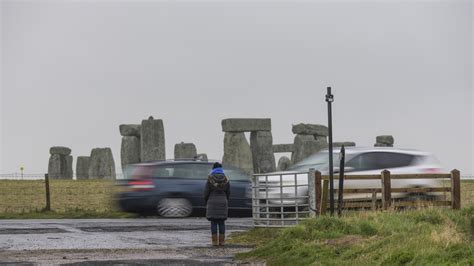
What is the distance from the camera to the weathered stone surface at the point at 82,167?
A: 176 feet

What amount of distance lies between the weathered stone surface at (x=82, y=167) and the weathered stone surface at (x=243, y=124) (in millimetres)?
12317

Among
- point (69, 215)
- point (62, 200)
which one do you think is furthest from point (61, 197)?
point (69, 215)

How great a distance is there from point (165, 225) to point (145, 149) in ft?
77.7

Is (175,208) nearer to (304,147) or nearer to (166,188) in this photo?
(166,188)

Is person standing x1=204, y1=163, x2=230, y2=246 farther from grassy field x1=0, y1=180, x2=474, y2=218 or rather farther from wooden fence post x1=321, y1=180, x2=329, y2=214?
grassy field x1=0, y1=180, x2=474, y2=218

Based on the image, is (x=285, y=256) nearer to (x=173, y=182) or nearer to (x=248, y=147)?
(x=173, y=182)

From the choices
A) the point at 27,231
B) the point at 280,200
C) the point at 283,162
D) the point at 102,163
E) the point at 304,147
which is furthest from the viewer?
the point at 283,162

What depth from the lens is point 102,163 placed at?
51.4 meters

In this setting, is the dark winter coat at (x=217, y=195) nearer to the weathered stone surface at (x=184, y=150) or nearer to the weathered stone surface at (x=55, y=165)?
the weathered stone surface at (x=184, y=150)

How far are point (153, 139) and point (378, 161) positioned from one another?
23716 mm

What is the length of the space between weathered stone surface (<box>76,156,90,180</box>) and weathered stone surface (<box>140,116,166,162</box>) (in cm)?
884

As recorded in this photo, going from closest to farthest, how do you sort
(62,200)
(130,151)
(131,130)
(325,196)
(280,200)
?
1. (325,196)
2. (280,200)
3. (62,200)
4. (130,151)
5. (131,130)

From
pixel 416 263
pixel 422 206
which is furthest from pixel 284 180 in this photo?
pixel 416 263

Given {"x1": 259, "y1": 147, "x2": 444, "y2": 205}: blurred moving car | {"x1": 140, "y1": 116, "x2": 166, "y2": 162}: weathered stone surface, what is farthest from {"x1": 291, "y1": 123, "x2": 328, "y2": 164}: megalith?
{"x1": 259, "y1": 147, "x2": 444, "y2": 205}: blurred moving car
